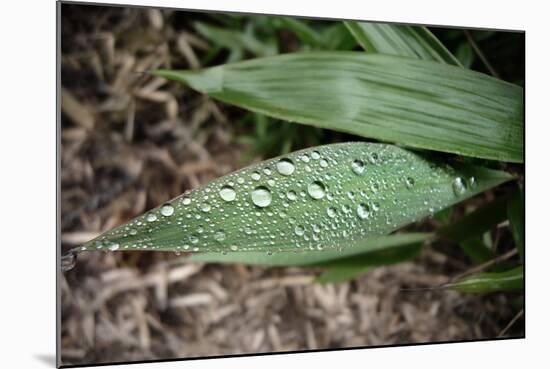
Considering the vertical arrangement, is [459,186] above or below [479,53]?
below

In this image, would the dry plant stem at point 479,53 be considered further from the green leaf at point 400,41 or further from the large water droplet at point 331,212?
the large water droplet at point 331,212

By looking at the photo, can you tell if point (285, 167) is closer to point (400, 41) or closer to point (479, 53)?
point (400, 41)

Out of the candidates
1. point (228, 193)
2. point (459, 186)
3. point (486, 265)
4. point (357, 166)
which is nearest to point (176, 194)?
point (228, 193)

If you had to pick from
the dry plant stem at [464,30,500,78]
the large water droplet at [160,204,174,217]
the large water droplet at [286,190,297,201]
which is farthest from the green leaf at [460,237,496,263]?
the large water droplet at [160,204,174,217]

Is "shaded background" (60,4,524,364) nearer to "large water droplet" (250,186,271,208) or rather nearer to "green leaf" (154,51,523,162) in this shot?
"green leaf" (154,51,523,162)

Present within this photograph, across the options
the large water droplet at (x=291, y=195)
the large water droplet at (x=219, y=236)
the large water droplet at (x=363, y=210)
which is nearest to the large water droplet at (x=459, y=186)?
the large water droplet at (x=363, y=210)

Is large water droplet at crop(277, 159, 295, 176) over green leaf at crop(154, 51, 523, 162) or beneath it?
beneath

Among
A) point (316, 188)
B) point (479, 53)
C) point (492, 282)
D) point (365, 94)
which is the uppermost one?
point (479, 53)
